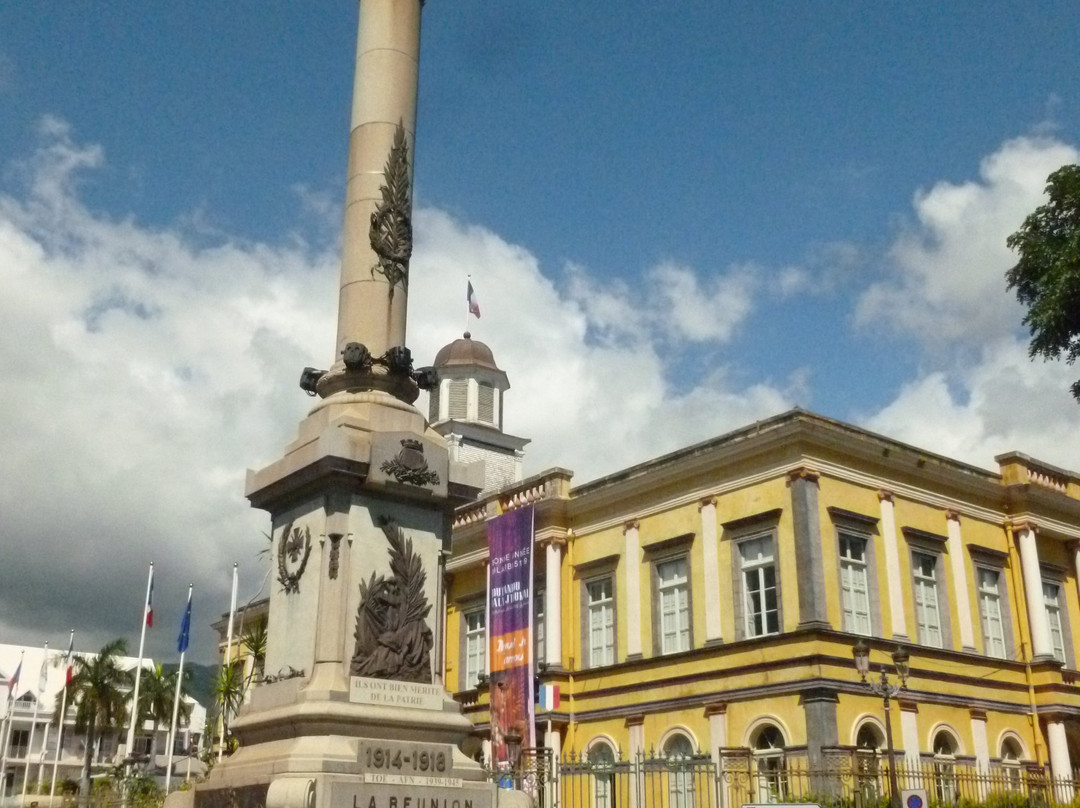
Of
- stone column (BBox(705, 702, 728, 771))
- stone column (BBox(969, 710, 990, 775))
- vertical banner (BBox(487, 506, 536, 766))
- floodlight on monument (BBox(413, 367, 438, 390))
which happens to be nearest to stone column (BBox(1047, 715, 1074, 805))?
stone column (BBox(969, 710, 990, 775))

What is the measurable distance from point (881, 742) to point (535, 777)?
8423 mm

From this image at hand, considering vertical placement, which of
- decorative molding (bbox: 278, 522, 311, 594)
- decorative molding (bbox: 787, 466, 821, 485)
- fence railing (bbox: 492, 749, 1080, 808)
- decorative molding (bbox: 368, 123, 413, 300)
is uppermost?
decorative molding (bbox: 787, 466, 821, 485)

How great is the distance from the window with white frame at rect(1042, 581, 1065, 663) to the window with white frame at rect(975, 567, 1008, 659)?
1422mm

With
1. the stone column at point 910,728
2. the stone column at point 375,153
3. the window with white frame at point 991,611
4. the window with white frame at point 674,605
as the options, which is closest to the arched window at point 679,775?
the window with white frame at point 674,605

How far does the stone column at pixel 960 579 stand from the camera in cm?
2795

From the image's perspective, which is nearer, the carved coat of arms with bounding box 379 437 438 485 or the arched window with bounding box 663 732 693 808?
the carved coat of arms with bounding box 379 437 438 485

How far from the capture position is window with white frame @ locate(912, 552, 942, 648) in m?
27.4

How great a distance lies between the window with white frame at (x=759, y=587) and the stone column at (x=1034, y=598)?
743 centimetres

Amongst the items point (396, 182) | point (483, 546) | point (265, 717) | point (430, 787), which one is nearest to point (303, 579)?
point (265, 717)

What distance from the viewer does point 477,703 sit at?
106 feet

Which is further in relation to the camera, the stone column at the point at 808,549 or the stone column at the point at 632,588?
the stone column at the point at 632,588

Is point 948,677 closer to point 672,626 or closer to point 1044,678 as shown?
point 1044,678

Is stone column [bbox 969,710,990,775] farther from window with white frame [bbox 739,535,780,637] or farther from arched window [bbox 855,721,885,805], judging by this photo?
window with white frame [bbox 739,535,780,637]

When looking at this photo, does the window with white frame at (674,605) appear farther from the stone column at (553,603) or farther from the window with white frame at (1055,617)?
the window with white frame at (1055,617)
